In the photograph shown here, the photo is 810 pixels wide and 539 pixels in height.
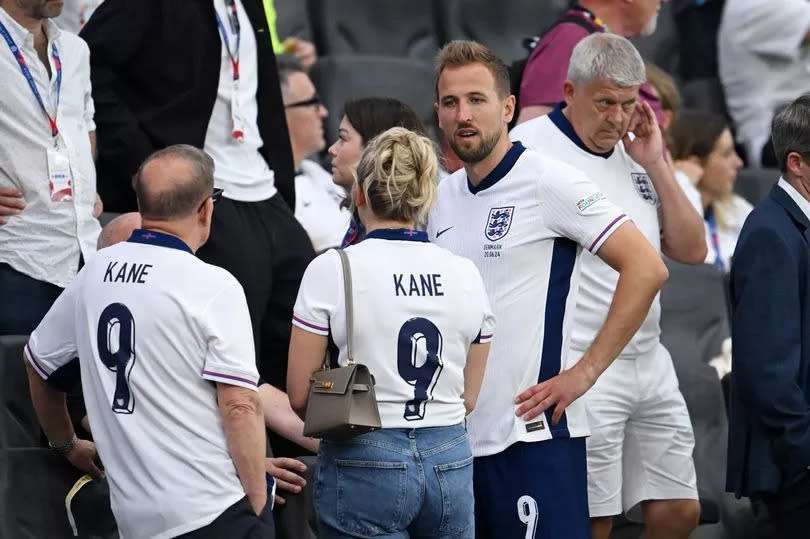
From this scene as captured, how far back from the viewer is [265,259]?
493 centimetres

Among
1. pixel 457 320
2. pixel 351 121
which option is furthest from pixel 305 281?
pixel 351 121

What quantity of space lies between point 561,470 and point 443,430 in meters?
0.51

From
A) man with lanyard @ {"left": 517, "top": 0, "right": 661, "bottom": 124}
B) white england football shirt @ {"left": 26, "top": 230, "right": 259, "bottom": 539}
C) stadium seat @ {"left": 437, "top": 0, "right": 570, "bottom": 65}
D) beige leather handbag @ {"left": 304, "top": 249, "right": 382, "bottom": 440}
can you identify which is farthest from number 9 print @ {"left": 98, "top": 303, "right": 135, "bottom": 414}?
stadium seat @ {"left": 437, "top": 0, "right": 570, "bottom": 65}

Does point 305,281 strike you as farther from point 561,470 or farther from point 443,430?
point 561,470

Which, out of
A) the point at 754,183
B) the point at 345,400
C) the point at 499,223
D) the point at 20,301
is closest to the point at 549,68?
the point at 499,223

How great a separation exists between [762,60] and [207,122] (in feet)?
15.5

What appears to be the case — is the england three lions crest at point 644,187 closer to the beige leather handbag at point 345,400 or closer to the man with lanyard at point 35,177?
the beige leather handbag at point 345,400

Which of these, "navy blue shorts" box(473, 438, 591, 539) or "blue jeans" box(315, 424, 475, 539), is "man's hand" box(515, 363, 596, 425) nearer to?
"navy blue shorts" box(473, 438, 591, 539)

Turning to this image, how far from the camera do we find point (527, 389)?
4059mm

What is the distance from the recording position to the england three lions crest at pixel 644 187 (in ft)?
15.4

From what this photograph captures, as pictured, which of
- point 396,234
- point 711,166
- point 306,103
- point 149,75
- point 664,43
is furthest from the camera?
point 664,43

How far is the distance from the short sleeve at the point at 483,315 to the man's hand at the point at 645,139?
106cm

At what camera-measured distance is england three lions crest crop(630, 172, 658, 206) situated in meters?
4.69

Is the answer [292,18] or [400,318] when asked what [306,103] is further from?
[400,318]
